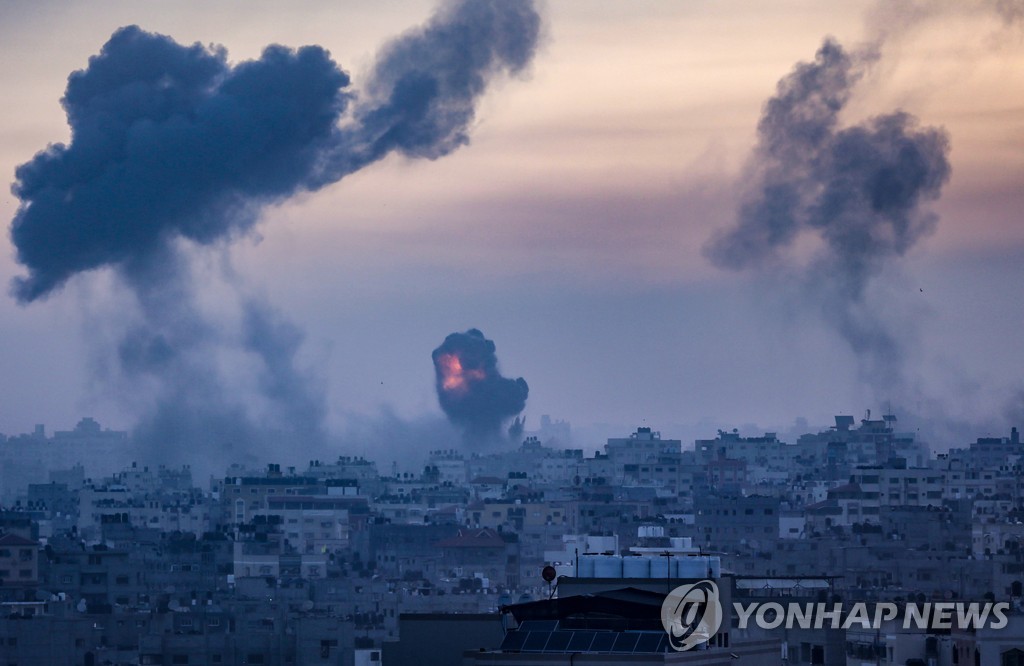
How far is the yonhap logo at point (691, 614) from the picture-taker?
28375mm

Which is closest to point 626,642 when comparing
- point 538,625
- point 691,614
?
point 538,625

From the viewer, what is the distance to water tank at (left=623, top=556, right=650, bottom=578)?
31266 mm

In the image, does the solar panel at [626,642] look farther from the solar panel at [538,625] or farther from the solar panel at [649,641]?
the solar panel at [538,625]

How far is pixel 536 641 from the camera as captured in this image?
2841 centimetres

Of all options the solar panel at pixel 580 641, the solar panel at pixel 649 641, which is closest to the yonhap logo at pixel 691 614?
the solar panel at pixel 649 641

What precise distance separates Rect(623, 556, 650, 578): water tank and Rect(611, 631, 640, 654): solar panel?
3.02 meters

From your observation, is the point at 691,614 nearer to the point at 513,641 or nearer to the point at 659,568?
the point at 513,641

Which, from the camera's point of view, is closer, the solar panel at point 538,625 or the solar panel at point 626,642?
the solar panel at point 626,642

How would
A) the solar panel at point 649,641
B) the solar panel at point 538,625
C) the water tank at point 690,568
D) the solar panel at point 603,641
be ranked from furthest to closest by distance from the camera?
the water tank at point 690,568
the solar panel at point 538,625
the solar panel at point 603,641
the solar panel at point 649,641

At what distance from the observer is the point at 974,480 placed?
522 feet

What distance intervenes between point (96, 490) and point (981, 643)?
13900 cm

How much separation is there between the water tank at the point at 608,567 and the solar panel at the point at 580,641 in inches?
115

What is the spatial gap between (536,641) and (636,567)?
3.14m

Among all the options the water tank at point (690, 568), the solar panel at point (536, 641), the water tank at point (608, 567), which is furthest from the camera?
the water tank at point (608, 567)
